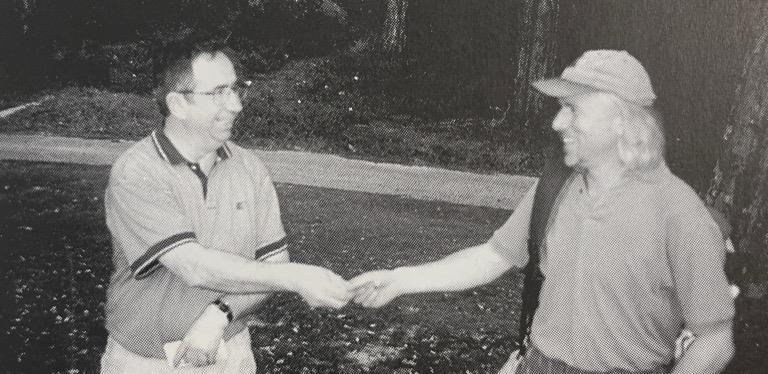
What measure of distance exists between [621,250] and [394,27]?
12.7ft

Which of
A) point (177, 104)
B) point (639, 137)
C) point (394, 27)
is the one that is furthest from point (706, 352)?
point (394, 27)

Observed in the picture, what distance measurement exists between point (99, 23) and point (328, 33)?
1425 mm

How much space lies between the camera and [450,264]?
2.43m

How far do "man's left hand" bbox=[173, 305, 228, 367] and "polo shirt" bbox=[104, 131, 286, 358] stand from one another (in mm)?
37

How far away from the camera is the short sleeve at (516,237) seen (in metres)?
2.15

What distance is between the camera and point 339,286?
245cm

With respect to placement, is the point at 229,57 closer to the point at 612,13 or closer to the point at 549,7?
the point at 612,13

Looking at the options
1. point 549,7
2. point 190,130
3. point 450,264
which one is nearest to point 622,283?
point 450,264

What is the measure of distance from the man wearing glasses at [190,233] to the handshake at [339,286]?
0.14 feet

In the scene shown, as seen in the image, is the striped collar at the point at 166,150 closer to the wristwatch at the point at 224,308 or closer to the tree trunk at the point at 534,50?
the wristwatch at the point at 224,308

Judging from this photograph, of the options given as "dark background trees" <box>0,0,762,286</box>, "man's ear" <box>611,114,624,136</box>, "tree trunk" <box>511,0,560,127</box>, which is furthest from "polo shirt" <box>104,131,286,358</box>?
"tree trunk" <box>511,0,560,127</box>

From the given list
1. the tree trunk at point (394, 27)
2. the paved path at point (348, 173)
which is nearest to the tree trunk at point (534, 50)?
the paved path at point (348, 173)

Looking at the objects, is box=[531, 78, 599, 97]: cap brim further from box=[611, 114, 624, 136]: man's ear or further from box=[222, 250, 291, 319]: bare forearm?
box=[222, 250, 291, 319]: bare forearm

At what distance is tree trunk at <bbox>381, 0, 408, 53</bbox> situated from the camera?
16.6 feet
